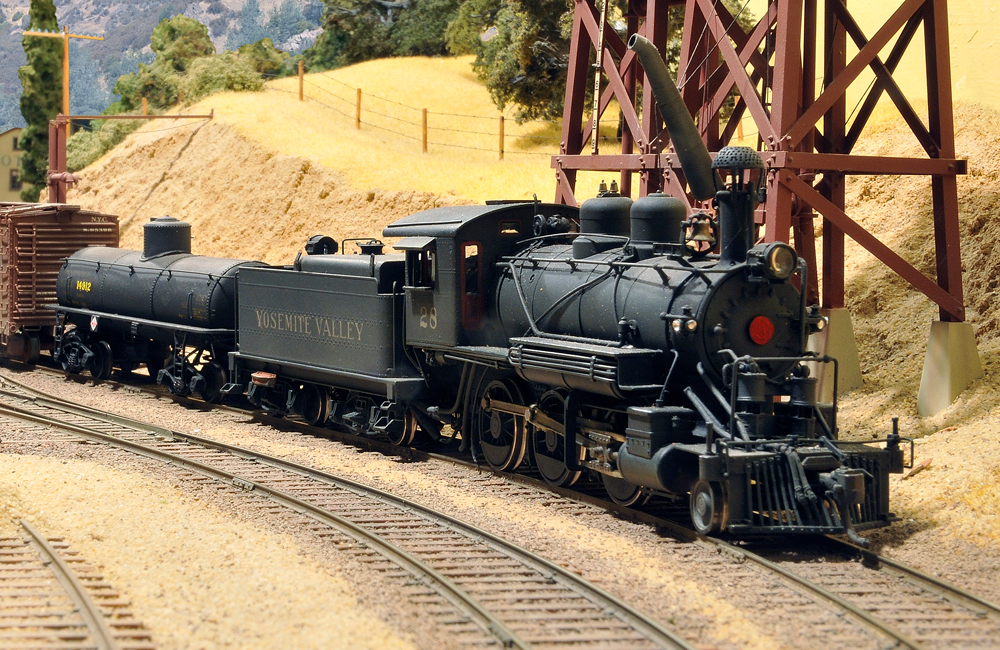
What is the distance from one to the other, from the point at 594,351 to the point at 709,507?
2.01m

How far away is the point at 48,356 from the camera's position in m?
26.8

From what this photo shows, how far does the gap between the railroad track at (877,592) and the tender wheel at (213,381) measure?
10.5 meters

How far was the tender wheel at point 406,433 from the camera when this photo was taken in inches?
605

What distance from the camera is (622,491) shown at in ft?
39.2

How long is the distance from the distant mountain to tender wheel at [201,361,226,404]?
348ft

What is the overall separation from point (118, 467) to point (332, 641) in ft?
24.1

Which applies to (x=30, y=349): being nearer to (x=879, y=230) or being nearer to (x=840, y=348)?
(x=840, y=348)

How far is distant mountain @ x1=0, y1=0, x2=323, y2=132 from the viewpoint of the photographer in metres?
129

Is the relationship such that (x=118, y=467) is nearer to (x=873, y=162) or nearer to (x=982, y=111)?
(x=873, y=162)

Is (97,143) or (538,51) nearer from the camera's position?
(538,51)

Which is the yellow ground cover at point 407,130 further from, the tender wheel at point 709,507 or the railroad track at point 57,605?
the railroad track at point 57,605

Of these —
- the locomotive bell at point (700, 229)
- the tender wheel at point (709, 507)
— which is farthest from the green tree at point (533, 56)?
the tender wheel at point (709, 507)

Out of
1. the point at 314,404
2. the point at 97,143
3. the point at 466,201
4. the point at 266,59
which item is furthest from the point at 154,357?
the point at 266,59

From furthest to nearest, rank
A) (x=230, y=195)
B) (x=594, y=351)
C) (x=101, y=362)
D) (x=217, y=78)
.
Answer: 1. (x=217, y=78)
2. (x=230, y=195)
3. (x=101, y=362)
4. (x=594, y=351)
